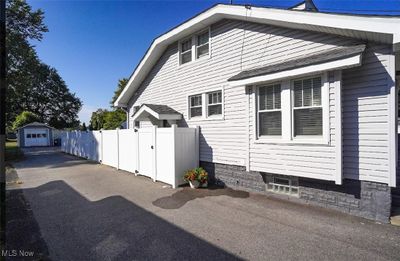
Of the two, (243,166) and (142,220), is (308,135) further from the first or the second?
(142,220)

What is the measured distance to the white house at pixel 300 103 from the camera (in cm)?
478

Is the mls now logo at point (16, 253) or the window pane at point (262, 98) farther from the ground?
the window pane at point (262, 98)

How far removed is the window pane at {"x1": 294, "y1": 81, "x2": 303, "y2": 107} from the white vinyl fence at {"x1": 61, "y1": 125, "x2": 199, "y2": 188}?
3.85 metres

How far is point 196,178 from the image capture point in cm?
764

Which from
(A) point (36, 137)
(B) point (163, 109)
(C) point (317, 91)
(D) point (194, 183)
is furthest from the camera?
(A) point (36, 137)

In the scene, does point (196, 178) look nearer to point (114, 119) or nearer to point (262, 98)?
point (262, 98)

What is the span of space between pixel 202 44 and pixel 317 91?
4961 millimetres

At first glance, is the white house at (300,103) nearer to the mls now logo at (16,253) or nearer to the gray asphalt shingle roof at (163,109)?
the gray asphalt shingle roof at (163,109)

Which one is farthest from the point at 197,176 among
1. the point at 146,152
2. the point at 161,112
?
the point at 161,112

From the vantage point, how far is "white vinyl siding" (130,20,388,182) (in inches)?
193

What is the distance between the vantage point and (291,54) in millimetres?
6176

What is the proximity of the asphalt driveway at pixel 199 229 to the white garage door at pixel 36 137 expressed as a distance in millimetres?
34095

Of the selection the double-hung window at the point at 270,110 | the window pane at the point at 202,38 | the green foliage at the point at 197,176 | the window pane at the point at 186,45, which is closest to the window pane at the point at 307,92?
the double-hung window at the point at 270,110

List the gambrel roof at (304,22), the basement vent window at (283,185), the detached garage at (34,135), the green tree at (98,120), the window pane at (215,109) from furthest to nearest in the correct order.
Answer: the detached garage at (34,135) < the green tree at (98,120) < the window pane at (215,109) < the basement vent window at (283,185) < the gambrel roof at (304,22)
